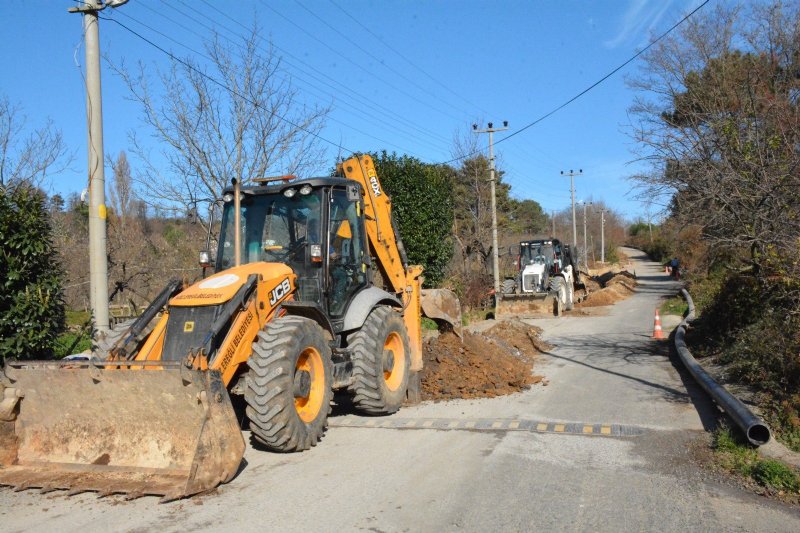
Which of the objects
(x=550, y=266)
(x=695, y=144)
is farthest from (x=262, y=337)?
(x=550, y=266)

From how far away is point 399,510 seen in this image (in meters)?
A: 5.20

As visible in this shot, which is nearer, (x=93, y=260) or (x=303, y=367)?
(x=303, y=367)

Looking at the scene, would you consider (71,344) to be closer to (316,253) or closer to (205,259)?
(205,259)

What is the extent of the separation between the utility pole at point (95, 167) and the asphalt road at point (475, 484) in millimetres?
3689

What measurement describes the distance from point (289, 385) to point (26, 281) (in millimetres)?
4430

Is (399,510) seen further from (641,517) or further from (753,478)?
(753,478)

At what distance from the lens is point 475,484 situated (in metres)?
5.80

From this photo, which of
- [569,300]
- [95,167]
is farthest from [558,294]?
[95,167]

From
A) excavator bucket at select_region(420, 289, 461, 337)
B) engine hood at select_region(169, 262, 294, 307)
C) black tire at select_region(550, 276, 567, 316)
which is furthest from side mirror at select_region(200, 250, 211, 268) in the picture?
black tire at select_region(550, 276, 567, 316)

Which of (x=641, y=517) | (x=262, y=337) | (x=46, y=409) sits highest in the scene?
(x=262, y=337)

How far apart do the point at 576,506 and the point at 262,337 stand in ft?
10.5

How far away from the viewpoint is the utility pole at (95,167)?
889cm

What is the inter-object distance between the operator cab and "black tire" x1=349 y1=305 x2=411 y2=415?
0.44 m

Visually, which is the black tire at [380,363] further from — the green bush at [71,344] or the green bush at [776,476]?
the green bush at [71,344]
